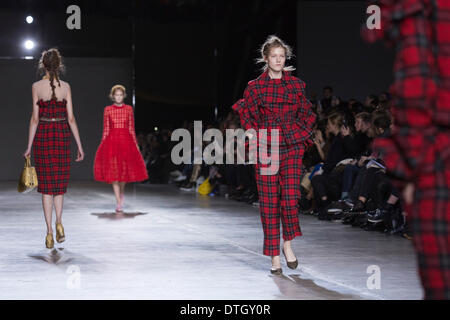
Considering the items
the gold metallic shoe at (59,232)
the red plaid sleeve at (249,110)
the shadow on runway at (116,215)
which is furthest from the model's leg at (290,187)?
the shadow on runway at (116,215)

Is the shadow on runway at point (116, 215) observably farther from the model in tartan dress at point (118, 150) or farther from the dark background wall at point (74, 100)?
the dark background wall at point (74, 100)

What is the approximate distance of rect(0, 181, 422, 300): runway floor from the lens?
12.1 ft

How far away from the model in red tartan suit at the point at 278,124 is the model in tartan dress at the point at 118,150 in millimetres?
3806

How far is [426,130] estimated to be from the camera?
5.36 ft

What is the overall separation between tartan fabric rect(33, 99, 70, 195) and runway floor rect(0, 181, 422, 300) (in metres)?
0.44

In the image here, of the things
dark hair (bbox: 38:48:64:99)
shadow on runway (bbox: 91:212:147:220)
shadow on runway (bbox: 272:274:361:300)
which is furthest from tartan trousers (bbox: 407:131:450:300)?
shadow on runway (bbox: 91:212:147:220)

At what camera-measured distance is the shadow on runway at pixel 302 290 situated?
11.6ft

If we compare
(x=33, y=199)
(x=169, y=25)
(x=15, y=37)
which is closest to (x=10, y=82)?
(x=15, y=37)

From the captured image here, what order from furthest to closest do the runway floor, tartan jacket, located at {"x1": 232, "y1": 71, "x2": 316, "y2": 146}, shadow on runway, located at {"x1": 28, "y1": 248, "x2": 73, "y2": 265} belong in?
shadow on runway, located at {"x1": 28, "y1": 248, "x2": 73, "y2": 265}, tartan jacket, located at {"x1": 232, "y1": 71, "x2": 316, "y2": 146}, the runway floor

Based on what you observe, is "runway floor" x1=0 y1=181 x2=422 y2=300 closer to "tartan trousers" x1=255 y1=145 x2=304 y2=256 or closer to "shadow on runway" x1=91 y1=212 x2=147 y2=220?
"shadow on runway" x1=91 y1=212 x2=147 y2=220

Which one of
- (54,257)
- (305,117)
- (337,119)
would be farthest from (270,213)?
(337,119)

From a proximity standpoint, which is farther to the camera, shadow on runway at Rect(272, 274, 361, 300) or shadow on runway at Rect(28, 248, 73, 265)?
shadow on runway at Rect(28, 248, 73, 265)

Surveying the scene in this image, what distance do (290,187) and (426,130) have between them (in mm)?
2517

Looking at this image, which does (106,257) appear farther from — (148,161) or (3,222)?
(148,161)
